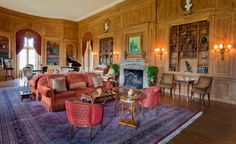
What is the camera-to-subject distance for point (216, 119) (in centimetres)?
402

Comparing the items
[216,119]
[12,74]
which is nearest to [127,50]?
[216,119]

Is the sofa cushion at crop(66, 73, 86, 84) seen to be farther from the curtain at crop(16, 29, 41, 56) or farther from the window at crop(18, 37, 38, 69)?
the window at crop(18, 37, 38, 69)

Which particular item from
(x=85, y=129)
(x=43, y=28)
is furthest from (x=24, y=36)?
(x=85, y=129)

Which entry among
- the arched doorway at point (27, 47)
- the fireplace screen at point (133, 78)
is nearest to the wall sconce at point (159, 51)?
the fireplace screen at point (133, 78)

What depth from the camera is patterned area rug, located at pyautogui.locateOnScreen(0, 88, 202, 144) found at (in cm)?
291

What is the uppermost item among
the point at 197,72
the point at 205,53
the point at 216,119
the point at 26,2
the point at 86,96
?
the point at 26,2

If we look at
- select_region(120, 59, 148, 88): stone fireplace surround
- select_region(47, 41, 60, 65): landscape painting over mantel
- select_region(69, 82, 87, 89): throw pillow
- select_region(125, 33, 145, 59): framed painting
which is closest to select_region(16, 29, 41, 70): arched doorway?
select_region(47, 41, 60, 65): landscape painting over mantel

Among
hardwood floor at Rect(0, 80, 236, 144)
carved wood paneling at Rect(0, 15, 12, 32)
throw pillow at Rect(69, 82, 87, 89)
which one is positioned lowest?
hardwood floor at Rect(0, 80, 236, 144)

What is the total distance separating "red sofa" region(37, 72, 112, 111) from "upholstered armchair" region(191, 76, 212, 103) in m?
3.28

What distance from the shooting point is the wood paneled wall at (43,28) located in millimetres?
10365

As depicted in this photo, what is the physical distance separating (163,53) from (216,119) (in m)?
3.97

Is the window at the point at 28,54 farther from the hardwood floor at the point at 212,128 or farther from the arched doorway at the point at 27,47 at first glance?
the hardwood floor at the point at 212,128

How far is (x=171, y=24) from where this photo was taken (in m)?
6.96

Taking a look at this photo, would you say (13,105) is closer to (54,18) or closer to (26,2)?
(26,2)
